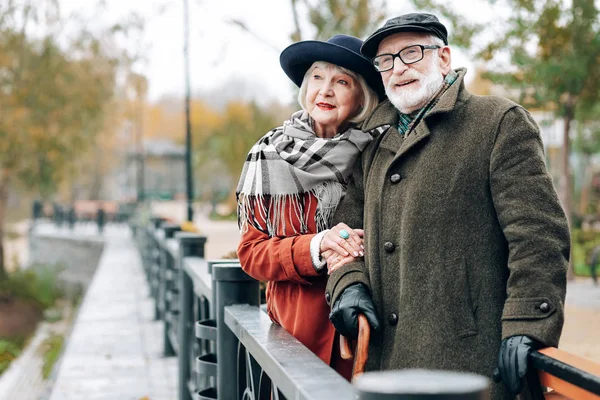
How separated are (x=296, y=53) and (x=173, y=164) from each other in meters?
72.8

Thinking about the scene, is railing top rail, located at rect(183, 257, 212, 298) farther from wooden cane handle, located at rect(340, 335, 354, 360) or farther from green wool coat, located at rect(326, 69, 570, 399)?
green wool coat, located at rect(326, 69, 570, 399)

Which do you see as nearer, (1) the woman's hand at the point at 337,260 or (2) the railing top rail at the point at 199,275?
(1) the woman's hand at the point at 337,260

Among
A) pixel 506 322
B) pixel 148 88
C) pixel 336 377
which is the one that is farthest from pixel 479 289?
pixel 148 88

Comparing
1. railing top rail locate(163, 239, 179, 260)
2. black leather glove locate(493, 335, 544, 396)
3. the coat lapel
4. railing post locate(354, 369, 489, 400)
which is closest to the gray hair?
the coat lapel

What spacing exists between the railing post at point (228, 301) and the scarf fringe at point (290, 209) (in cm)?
45

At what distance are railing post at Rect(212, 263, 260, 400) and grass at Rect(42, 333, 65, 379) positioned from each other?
339 inches

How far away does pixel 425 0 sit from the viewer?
1249 cm

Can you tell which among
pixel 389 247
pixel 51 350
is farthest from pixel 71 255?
pixel 389 247

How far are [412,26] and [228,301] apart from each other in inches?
54.6

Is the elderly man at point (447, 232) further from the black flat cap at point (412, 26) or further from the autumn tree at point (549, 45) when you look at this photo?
the autumn tree at point (549, 45)

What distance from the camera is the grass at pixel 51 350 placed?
11959 millimetres

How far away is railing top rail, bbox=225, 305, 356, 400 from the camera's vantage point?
1882mm

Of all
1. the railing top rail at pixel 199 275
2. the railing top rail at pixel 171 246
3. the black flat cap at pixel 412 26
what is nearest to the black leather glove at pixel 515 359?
the black flat cap at pixel 412 26

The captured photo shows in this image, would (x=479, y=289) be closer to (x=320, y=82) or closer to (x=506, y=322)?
(x=506, y=322)
